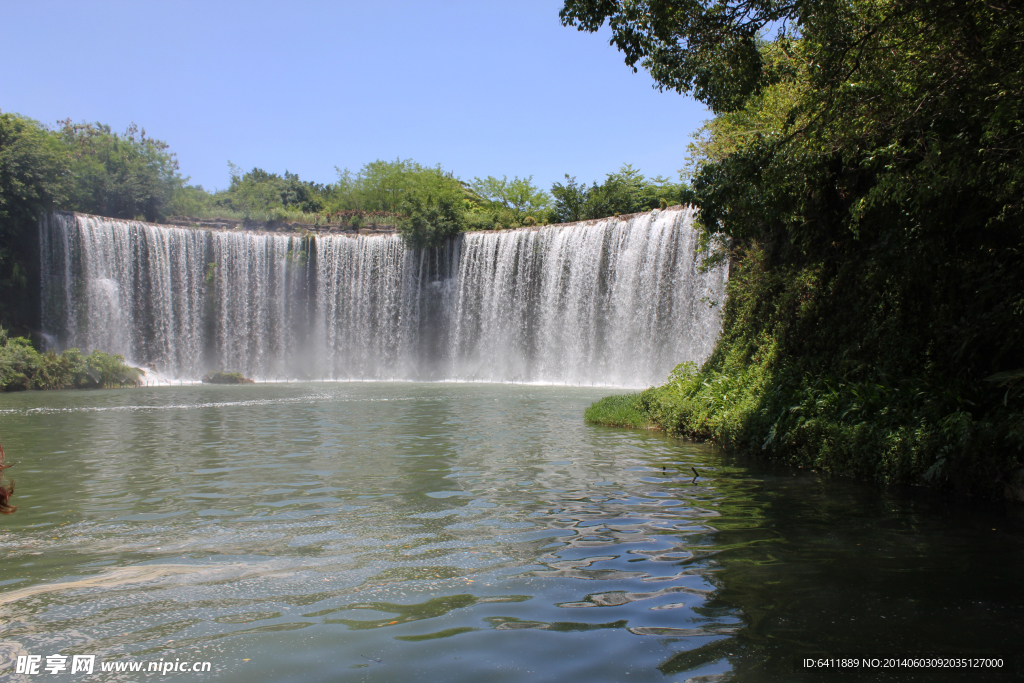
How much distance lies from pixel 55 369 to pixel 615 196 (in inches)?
1347

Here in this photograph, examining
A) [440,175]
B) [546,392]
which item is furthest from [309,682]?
[440,175]

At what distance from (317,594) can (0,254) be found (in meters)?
39.0

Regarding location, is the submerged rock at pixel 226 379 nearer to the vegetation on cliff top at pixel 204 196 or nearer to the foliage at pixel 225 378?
the foliage at pixel 225 378

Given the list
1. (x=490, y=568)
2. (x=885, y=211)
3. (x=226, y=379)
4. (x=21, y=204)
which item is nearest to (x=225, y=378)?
(x=226, y=379)

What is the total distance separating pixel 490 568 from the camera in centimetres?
589

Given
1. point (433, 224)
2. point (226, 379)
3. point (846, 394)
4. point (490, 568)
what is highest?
point (433, 224)

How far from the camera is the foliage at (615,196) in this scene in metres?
48.4

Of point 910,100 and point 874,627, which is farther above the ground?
point 910,100

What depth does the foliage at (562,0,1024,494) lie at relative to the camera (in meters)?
8.89

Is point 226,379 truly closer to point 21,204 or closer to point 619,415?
point 21,204

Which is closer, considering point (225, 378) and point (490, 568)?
point (490, 568)

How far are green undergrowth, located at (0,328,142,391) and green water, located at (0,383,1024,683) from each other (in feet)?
80.7

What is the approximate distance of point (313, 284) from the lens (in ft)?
142

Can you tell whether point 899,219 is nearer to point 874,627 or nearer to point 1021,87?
point 1021,87
